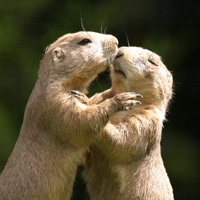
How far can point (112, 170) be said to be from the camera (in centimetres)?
635

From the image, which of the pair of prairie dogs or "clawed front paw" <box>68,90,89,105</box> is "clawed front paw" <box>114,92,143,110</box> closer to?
the pair of prairie dogs

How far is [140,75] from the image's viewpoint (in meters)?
6.51

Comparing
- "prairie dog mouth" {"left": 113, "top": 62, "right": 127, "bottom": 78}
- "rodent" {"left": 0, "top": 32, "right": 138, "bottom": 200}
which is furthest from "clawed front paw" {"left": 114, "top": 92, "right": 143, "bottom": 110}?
"prairie dog mouth" {"left": 113, "top": 62, "right": 127, "bottom": 78}

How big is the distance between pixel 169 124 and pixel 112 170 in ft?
16.7

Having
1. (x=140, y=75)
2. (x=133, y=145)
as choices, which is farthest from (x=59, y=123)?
(x=140, y=75)

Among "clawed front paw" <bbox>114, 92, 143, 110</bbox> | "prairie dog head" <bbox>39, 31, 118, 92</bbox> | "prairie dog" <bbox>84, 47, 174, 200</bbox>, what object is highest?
"prairie dog head" <bbox>39, 31, 118, 92</bbox>

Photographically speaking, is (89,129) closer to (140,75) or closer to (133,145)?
(133,145)

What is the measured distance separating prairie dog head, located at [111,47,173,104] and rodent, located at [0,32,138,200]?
0.25 meters

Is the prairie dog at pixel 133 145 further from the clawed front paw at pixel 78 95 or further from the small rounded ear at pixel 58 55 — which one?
the small rounded ear at pixel 58 55

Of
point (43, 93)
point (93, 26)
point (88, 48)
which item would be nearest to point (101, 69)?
point (88, 48)

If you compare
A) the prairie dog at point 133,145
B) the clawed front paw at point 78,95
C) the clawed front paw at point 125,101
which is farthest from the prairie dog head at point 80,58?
the clawed front paw at point 125,101

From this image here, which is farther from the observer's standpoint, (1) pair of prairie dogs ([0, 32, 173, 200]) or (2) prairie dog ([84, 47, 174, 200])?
(2) prairie dog ([84, 47, 174, 200])

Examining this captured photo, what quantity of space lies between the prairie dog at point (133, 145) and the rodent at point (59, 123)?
1.02ft

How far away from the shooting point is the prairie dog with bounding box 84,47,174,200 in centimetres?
630
